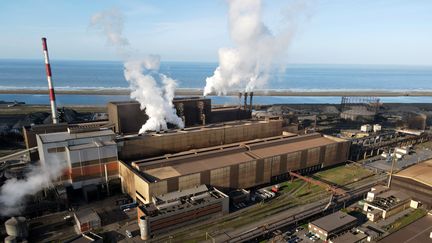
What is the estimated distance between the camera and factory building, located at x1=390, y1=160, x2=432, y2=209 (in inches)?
1906

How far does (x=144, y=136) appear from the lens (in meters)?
58.4

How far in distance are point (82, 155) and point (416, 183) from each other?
60.1 m

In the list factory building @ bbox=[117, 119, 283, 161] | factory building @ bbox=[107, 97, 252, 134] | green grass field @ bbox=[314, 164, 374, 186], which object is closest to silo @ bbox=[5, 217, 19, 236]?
factory building @ bbox=[117, 119, 283, 161]

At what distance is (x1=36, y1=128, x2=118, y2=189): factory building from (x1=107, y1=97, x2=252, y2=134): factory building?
10831 mm

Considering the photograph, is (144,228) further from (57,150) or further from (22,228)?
(57,150)

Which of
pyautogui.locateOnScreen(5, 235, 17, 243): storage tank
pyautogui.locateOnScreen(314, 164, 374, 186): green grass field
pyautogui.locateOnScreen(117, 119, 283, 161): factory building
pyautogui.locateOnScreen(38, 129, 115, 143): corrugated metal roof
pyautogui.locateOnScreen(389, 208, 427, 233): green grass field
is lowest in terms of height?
pyautogui.locateOnScreen(389, 208, 427, 233): green grass field

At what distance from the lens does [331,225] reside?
132 ft

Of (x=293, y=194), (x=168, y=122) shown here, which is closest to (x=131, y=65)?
(x=168, y=122)

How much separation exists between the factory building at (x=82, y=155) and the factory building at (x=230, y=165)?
3017 millimetres

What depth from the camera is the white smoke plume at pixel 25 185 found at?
149 feet

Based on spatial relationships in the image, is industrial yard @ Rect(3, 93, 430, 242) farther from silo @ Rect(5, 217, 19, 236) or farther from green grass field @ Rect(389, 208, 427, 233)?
silo @ Rect(5, 217, 19, 236)

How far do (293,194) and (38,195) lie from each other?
151ft

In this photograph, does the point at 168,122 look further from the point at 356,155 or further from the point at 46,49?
the point at 356,155

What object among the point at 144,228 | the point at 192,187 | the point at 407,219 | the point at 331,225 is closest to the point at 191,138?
the point at 192,187
